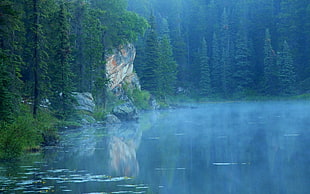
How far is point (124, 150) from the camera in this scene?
29.5 m

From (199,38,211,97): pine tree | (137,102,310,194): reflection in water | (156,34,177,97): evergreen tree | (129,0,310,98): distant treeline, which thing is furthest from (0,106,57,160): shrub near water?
(199,38,211,97): pine tree

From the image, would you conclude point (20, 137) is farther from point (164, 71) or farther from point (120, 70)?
point (164, 71)

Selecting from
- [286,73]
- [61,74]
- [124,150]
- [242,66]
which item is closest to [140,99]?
[286,73]

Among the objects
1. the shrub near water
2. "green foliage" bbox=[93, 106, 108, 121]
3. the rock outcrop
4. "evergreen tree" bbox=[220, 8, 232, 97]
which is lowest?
the shrub near water

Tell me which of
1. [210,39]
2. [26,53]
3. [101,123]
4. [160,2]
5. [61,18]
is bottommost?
[101,123]

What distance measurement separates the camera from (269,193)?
16656mm

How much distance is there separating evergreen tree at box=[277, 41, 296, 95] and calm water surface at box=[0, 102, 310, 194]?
50.8 metres

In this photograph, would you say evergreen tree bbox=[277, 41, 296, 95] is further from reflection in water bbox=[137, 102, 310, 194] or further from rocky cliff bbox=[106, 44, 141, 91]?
reflection in water bbox=[137, 102, 310, 194]

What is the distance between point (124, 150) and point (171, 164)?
21.9 ft

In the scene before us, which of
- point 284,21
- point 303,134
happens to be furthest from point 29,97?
point 284,21

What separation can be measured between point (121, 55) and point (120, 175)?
47.3 m

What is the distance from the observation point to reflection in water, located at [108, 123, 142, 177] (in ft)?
71.8

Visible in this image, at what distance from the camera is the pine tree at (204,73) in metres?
98.4

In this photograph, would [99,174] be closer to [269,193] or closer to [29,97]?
[269,193]
